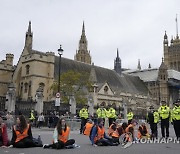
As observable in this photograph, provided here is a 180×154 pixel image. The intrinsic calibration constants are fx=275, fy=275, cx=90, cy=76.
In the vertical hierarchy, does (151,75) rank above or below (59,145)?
above

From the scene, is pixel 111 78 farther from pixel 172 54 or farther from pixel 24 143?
pixel 24 143

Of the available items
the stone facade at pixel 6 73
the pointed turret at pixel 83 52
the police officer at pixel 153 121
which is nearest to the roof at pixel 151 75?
the pointed turret at pixel 83 52

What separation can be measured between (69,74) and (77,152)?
116ft

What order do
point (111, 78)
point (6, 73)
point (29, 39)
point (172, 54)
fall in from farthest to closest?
1. point (172, 54)
2. point (111, 78)
3. point (29, 39)
4. point (6, 73)

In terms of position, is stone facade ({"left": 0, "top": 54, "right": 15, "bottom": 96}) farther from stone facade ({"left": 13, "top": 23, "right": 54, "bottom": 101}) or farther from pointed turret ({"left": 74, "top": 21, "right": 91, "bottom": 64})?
pointed turret ({"left": 74, "top": 21, "right": 91, "bottom": 64})

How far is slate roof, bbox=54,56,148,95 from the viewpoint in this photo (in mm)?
54997

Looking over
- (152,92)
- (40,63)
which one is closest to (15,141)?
(40,63)

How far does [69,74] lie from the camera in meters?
43.4

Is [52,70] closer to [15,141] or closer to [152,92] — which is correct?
[152,92]

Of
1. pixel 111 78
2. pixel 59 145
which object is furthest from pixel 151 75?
pixel 59 145

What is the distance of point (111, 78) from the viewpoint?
6481 centimetres

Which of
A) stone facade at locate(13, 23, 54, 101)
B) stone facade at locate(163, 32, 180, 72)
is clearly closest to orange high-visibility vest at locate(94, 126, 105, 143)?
stone facade at locate(13, 23, 54, 101)

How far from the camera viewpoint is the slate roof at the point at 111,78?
5500 cm

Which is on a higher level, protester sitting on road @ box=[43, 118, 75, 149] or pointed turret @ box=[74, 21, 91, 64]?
pointed turret @ box=[74, 21, 91, 64]
